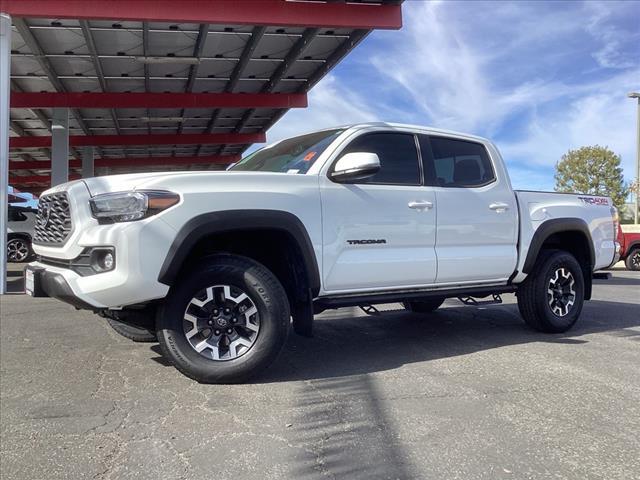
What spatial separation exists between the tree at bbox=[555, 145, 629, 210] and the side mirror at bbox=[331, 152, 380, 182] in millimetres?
40093

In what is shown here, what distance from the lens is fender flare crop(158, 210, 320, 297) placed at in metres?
3.67

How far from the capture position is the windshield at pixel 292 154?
4.57 m

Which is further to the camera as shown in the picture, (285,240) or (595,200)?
(595,200)

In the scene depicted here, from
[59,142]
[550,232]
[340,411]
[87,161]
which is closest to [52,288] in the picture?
[340,411]

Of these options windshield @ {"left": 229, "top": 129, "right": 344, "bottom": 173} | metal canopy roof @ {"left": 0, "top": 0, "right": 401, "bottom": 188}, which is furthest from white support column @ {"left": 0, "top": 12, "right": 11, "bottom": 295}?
windshield @ {"left": 229, "top": 129, "right": 344, "bottom": 173}

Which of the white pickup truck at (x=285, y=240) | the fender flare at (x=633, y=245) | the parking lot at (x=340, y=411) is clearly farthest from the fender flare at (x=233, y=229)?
the fender flare at (x=633, y=245)

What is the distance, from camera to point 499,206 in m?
5.30

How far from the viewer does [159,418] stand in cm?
333

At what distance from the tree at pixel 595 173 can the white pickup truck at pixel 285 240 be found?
3873 centimetres

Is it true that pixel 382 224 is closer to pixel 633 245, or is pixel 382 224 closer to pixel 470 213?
pixel 470 213

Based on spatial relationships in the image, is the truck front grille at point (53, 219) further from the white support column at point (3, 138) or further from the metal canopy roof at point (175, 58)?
the metal canopy roof at point (175, 58)

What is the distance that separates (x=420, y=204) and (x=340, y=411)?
2041 millimetres

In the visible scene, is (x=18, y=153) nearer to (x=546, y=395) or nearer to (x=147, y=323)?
(x=147, y=323)

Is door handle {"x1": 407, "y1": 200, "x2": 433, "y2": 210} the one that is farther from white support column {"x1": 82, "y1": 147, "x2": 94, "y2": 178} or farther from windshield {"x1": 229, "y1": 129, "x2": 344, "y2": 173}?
white support column {"x1": 82, "y1": 147, "x2": 94, "y2": 178}
